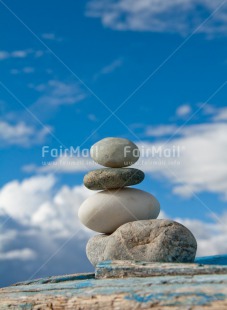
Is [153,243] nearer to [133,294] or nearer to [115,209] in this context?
[115,209]

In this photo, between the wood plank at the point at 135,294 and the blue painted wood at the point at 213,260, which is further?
the blue painted wood at the point at 213,260

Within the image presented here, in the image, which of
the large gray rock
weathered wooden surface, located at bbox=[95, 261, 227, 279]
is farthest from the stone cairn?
weathered wooden surface, located at bbox=[95, 261, 227, 279]

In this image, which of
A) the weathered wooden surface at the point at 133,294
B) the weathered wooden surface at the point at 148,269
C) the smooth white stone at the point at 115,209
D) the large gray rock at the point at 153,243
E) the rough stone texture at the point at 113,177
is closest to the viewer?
the weathered wooden surface at the point at 133,294

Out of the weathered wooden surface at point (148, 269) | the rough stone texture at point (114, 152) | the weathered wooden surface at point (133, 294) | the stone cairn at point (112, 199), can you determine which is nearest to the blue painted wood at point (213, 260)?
the stone cairn at point (112, 199)

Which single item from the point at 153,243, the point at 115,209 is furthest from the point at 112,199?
the point at 153,243

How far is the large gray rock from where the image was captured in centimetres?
883

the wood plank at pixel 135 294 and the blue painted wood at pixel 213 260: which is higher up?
the blue painted wood at pixel 213 260

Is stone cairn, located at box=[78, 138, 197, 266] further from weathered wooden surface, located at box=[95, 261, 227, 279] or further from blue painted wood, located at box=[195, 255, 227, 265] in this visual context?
weathered wooden surface, located at box=[95, 261, 227, 279]

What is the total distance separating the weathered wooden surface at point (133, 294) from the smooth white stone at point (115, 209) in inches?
124

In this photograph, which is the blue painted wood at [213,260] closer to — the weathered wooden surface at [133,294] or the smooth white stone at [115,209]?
the smooth white stone at [115,209]

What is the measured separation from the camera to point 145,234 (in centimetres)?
898

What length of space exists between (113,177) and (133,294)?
4559mm

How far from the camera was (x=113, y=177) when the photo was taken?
32.4ft

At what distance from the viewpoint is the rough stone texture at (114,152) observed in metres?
10.0
